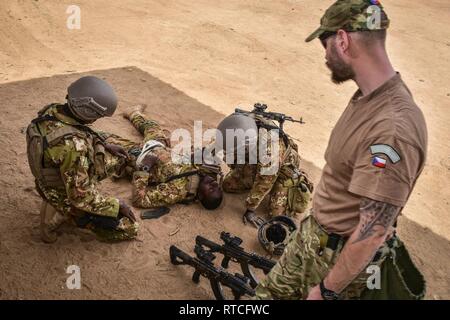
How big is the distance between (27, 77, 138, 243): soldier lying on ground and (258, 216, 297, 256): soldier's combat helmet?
1.50 m

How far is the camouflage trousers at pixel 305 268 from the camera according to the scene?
8.94ft

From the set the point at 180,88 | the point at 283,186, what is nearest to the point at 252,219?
the point at 283,186

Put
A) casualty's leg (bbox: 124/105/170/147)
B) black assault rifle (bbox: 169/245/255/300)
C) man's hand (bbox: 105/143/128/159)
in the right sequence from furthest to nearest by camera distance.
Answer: casualty's leg (bbox: 124/105/170/147) → man's hand (bbox: 105/143/128/159) → black assault rifle (bbox: 169/245/255/300)

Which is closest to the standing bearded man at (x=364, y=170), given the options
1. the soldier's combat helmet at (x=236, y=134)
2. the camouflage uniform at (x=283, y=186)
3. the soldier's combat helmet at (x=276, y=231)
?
the soldier's combat helmet at (x=276, y=231)

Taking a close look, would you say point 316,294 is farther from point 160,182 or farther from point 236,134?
point 160,182

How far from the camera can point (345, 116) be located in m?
2.57

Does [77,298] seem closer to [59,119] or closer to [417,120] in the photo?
[59,119]

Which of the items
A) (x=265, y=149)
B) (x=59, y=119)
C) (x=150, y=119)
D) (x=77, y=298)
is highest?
(x=59, y=119)

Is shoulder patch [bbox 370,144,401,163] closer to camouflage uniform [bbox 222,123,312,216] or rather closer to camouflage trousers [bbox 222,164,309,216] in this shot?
camouflage uniform [bbox 222,123,312,216]

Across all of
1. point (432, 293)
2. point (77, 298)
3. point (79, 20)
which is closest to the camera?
point (77, 298)

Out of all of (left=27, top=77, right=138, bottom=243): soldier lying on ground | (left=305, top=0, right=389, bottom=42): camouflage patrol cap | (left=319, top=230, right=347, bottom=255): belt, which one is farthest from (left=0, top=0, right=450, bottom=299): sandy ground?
(left=305, top=0, right=389, bottom=42): camouflage patrol cap

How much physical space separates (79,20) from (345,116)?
29.6ft

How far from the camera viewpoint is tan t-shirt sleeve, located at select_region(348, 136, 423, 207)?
2129mm

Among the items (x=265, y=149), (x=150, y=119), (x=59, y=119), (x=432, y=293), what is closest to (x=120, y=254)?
(x=59, y=119)
